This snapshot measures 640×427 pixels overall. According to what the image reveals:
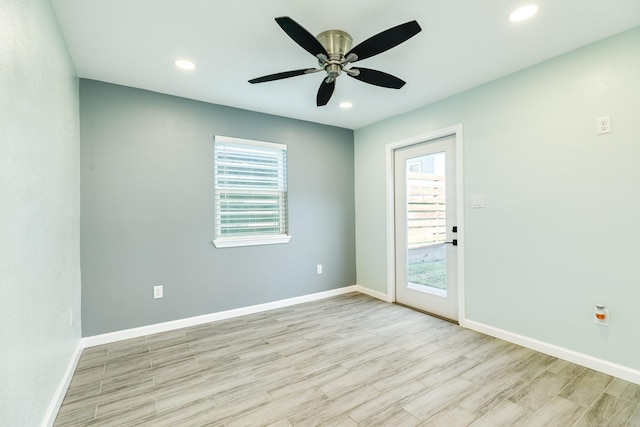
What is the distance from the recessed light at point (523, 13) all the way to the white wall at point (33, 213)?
2.68 metres

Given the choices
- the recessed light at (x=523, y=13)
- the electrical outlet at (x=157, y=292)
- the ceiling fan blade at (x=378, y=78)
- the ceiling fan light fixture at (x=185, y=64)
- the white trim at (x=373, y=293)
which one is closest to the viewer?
the recessed light at (x=523, y=13)

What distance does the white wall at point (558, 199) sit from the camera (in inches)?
83.9

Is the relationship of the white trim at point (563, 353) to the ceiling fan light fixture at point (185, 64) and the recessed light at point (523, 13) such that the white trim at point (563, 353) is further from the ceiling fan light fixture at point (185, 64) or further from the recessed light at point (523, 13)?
the ceiling fan light fixture at point (185, 64)

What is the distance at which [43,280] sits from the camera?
1646 millimetres

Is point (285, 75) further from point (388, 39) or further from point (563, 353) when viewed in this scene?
point (563, 353)

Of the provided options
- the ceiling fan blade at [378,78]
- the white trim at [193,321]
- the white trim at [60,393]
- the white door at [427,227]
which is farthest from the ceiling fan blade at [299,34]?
the white trim at [193,321]

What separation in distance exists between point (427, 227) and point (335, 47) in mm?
2346

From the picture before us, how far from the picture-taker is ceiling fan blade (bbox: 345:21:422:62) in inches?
64.4

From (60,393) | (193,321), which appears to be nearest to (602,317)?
(193,321)

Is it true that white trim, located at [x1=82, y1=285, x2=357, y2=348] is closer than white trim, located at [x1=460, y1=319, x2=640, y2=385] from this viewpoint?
No

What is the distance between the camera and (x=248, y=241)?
142 inches

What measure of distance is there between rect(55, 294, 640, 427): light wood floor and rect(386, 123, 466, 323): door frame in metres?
0.60

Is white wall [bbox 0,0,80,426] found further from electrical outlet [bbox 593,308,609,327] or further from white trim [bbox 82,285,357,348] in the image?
electrical outlet [bbox 593,308,609,327]

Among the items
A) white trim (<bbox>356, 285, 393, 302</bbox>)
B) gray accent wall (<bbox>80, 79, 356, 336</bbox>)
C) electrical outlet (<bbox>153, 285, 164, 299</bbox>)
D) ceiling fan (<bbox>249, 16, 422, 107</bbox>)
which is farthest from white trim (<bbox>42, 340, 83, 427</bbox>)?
white trim (<bbox>356, 285, 393, 302</bbox>)
